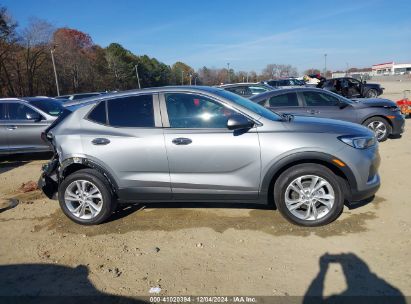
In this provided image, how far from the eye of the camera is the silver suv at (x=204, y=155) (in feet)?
13.6

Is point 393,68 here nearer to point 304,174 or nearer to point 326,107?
point 326,107

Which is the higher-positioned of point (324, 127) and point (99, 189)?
point (324, 127)

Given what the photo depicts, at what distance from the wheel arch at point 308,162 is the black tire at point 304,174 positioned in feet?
0.20

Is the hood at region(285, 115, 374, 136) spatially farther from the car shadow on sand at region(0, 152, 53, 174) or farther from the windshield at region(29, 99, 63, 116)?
the car shadow on sand at region(0, 152, 53, 174)

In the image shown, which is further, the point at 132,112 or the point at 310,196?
the point at 132,112

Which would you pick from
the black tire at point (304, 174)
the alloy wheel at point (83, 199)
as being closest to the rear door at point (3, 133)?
the alloy wheel at point (83, 199)

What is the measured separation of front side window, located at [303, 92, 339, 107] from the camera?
8.48 meters

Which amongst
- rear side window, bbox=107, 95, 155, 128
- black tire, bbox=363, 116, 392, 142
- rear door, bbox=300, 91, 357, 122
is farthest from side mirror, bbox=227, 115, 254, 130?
black tire, bbox=363, 116, 392, 142

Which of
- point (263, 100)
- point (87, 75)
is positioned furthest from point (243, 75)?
point (263, 100)

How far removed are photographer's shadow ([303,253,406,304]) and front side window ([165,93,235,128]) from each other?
195 centimetres

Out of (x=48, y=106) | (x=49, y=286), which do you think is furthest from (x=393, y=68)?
(x=49, y=286)

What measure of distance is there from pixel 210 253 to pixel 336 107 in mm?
5892

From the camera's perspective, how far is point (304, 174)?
4.14 meters

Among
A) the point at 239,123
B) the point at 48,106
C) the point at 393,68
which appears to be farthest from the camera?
the point at 393,68
